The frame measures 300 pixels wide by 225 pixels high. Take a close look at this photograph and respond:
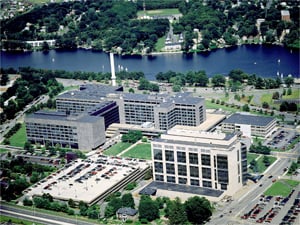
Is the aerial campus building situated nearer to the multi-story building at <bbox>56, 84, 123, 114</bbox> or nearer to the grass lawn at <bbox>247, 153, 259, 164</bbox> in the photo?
the multi-story building at <bbox>56, 84, 123, 114</bbox>

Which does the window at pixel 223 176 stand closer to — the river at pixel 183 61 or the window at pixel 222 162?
the window at pixel 222 162

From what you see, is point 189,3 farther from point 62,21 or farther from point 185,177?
point 185,177

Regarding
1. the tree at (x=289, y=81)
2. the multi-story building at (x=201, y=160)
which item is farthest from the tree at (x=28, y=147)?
the tree at (x=289, y=81)

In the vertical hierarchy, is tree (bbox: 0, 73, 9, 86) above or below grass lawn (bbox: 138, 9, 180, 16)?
below

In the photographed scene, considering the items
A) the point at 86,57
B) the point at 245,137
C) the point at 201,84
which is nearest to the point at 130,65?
the point at 86,57

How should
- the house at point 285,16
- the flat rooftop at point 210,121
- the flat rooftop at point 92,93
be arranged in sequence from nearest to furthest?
1. the flat rooftop at point 210,121
2. the flat rooftop at point 92,93
3. the house at point 285,16

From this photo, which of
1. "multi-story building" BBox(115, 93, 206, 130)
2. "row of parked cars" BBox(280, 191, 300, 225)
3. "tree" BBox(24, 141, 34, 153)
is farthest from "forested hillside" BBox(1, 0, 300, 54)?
"row of parked cars" BBox(280, 191, 300, 225)
